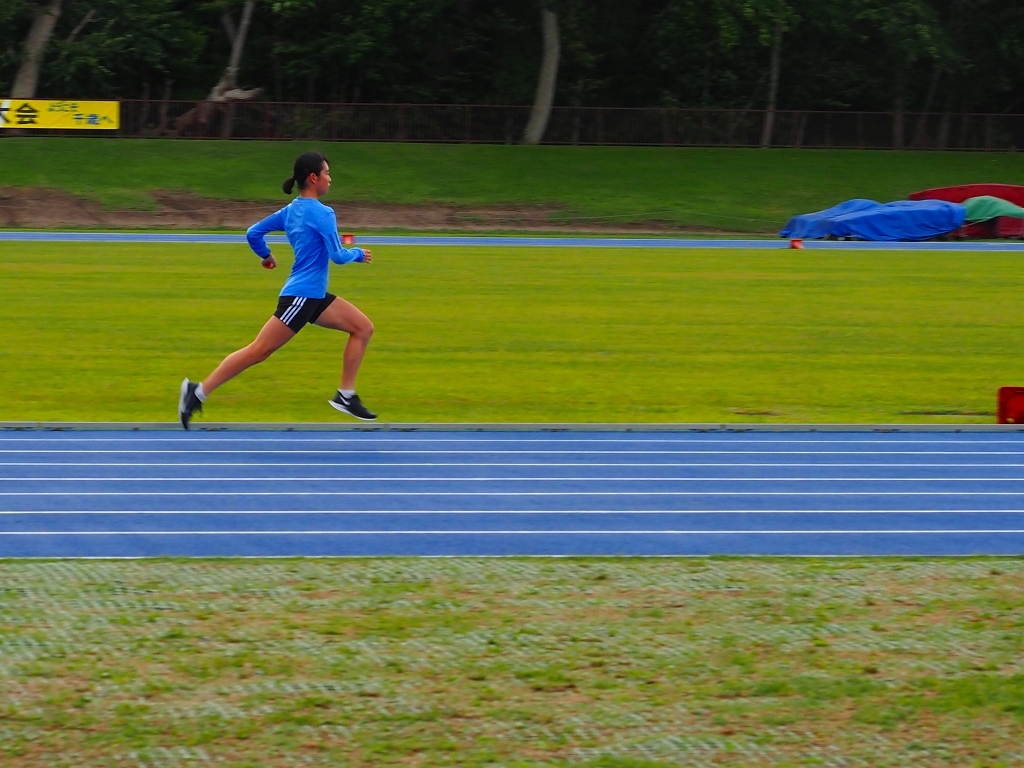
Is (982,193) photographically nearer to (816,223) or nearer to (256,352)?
(816,223)

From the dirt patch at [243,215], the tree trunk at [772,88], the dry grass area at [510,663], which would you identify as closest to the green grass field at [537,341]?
the dry grass area at [510,663]

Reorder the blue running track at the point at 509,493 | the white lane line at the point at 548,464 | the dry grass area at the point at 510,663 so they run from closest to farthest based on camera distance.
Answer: the dry grass area at the point at 510,663 < the blue running track at the point at 509,493 < the white lane line at the point at 548,464

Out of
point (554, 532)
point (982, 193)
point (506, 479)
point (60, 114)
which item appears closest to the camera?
point (554, 532)

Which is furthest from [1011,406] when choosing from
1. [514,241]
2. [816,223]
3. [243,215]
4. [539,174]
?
[539,174]

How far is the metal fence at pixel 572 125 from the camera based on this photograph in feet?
167

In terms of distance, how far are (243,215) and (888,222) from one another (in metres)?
17.3

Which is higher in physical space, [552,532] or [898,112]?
[898,112]

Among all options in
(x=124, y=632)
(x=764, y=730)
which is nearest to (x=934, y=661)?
(x=764, y=730)

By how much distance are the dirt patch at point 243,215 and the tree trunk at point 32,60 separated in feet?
41.3

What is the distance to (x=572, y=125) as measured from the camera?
52.9 metres

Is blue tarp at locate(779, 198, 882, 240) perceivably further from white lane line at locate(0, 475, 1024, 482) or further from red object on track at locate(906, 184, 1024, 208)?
white lane line at locate(0, 475, 1024, 482)

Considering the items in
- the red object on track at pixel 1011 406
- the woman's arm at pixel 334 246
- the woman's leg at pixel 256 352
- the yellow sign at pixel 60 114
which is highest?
the yellow sign at pixel 60 114

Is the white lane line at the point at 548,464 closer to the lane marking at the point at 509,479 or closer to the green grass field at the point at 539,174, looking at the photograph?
the lane marking at the point at 509,479

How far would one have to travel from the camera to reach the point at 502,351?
1488 centimetres
